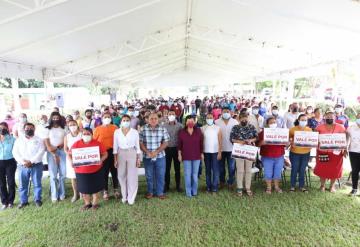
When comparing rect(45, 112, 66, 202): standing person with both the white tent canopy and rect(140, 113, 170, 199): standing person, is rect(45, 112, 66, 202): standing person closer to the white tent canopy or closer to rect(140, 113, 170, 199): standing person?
rect(140, 113, 170, 199): standing person

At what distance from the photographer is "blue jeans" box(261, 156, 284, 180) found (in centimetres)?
473

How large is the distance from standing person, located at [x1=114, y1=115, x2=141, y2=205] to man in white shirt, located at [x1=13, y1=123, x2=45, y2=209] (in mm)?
1364

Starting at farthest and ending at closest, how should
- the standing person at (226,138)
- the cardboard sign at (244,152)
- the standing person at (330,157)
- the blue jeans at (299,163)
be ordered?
1. the standing person at (226,138)
2. the blue jeans at (299,163)
3. the standing person at (330,157)
4. the cardboard sign at (244,152)

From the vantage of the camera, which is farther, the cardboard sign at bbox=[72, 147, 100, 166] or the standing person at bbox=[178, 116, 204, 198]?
the standing person at bbox=[178, 116, 204, 198]

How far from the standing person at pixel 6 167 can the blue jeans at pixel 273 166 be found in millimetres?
4512

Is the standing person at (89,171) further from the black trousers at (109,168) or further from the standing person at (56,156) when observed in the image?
the standing person at (56,156)

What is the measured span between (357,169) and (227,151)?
2.35 meters

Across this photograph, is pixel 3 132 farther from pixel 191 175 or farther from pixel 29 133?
pixel 191 175

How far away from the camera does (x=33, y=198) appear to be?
16.3 ft

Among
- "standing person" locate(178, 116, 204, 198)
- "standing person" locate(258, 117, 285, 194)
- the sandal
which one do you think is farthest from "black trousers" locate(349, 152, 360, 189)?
the sandal

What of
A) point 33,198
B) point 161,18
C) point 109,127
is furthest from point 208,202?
point 161,18

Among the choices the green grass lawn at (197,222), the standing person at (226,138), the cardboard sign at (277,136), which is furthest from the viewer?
the standing person at (226,138)

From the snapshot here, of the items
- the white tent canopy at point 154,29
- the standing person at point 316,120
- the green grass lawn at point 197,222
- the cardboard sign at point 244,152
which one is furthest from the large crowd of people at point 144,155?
the white tent canopy at point 154,29

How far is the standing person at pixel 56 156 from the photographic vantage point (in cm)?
469
